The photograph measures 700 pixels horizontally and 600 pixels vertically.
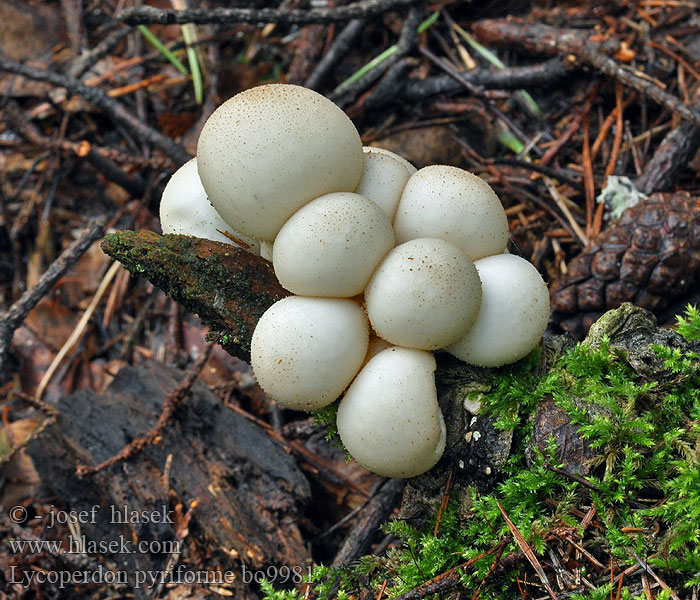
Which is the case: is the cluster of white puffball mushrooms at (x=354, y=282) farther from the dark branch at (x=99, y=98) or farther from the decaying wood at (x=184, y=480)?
the dark branch at (x=99, y=98)

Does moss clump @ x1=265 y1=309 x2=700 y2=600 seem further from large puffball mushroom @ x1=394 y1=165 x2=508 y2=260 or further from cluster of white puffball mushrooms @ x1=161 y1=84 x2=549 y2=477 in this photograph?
large puffball mushroom @ x1=394 y1=165 x2=508 y2=260

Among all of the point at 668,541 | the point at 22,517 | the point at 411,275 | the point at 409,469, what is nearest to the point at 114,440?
the point at 22,517

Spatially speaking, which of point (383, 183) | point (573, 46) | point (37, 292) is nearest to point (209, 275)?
point (383, 183)

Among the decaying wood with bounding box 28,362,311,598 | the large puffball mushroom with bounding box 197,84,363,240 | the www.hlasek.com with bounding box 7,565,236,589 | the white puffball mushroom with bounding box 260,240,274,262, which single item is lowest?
the www.hlasek.com with bounding box 7,565,236,589

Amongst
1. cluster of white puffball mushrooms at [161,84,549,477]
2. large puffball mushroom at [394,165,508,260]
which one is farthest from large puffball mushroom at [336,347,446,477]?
large puffball mushroom at [394,165,508,260]

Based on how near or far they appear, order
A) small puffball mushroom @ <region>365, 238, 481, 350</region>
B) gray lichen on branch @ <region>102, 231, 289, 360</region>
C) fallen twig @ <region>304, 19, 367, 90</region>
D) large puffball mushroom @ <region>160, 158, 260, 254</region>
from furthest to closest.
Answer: fallen twig @ <region>304, 19, 367, 90</region>
large puffball mushroom @ <region>160, 158, 260, 254</region>
gray lichen on branch @ <region>102, 231, 289, 360</region>
small puffball mushroom @ <region>365, 238, 481, 350</region>

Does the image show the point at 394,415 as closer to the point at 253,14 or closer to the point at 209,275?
the point at 209,275

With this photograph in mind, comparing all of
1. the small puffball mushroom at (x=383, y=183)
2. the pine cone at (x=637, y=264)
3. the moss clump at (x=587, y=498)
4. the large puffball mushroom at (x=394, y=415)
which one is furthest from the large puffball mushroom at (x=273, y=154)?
the pine cone at (x=637, y=264)
